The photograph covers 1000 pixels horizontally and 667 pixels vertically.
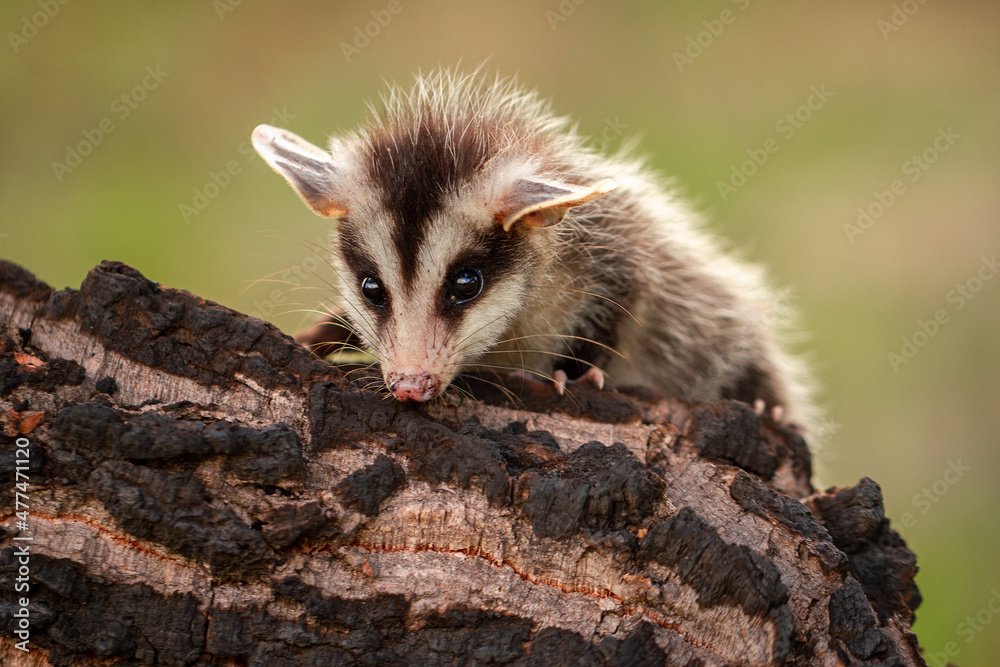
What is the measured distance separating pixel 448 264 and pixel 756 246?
10.8 ft

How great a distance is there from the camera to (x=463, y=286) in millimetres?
1942

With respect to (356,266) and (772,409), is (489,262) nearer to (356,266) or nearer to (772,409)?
(356,266)

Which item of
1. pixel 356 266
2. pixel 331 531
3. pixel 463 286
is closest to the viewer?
pixel 331 531

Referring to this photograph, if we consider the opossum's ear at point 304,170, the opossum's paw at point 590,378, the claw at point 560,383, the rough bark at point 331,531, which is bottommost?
the rough bark at point 331,531

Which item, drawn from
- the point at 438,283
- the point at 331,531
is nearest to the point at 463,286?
the point at 438,283

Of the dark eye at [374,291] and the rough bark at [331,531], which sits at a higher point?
the dark eye at [374,291]

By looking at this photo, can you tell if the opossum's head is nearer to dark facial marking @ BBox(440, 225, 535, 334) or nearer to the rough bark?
dark facial marking @ BBox(440, 225, 535, 334)

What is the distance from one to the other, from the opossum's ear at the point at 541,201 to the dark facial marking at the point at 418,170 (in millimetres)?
157

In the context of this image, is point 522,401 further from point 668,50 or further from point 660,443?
point 668,50

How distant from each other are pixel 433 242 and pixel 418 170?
0.21 meters

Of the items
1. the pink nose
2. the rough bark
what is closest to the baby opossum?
the pink nose

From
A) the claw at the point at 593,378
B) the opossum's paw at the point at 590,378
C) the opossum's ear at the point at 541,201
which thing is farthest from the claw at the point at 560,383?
the opossum's ear at the point at 541,201

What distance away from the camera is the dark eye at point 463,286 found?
1935 mm

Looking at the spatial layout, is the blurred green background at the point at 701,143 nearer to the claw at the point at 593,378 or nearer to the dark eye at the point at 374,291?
the dark eye at the point at 374,291
